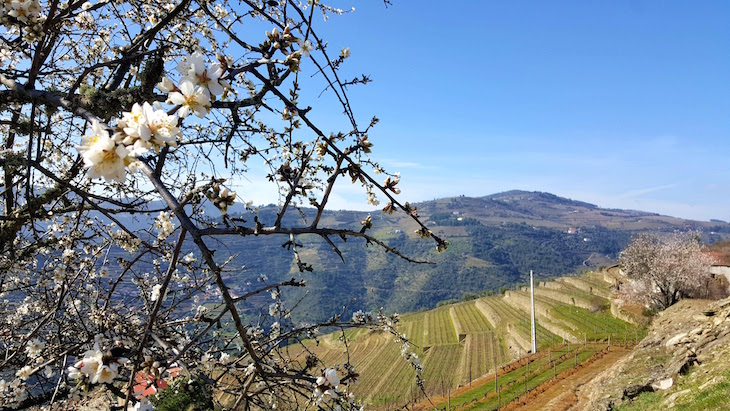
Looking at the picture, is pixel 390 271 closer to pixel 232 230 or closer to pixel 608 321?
pixel 608 321

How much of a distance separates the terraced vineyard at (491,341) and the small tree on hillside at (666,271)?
2814mm

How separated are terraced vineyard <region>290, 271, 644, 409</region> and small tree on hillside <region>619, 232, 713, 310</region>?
281 centimetres

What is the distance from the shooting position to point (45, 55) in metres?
2.21

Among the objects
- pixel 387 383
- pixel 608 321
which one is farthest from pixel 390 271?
pixel 608 321

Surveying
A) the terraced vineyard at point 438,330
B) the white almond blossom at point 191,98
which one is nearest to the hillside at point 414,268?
the terraced vineyard at point 438,330

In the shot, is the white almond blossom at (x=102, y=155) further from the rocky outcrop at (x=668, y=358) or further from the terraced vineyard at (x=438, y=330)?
the terraced vineyard at (x=438, y=330)

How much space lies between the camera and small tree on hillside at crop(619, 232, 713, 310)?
24266 mm

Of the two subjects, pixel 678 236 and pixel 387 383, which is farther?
pixel 387 383

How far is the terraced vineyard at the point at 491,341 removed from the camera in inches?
1091

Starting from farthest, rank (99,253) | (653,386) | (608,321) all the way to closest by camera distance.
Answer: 1. (608,321)
2. (653,386)
3. (99,253)

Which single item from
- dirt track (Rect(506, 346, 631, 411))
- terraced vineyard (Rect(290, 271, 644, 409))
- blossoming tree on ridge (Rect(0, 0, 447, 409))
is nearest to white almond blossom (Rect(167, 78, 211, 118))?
blossoming tree on ridge (Rect(0, 0, 447, 409))

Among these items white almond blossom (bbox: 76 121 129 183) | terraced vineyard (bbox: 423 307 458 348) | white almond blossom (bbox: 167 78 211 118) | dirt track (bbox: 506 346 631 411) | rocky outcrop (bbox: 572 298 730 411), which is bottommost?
terraced vineyard (bbox: 423 307 458 348)

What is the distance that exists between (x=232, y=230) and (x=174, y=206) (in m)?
0.17

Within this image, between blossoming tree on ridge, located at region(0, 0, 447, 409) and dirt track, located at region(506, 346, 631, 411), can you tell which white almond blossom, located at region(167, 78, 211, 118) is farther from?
dirt track, located at region(506, 346, 631, 411)
